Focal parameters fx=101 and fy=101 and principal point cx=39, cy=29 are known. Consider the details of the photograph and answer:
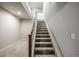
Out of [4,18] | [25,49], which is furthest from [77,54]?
[4,18]

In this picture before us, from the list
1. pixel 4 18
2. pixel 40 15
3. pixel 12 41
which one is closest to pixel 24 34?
pixel 12 41

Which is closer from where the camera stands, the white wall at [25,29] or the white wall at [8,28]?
the white wall at [8,28]

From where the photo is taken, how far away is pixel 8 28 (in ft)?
10.2

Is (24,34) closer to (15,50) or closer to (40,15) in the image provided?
(15,50)

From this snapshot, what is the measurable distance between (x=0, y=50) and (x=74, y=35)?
1.86 m

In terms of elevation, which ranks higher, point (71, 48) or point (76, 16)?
point (76, 16)

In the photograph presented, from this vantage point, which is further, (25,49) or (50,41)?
(50,41)

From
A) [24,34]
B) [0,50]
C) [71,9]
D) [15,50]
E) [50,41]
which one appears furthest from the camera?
[50,41]

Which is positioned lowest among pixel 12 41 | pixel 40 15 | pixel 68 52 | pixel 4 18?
pixel 68 52

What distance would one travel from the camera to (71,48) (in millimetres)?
2207

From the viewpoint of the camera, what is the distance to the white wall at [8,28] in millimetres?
2841

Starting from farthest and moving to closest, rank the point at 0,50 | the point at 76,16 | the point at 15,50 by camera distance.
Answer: the point at 15,50
the point at 0,50
the point at 76,16

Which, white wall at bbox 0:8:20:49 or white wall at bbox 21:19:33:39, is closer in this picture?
white wall at bbox 0:8:20:49

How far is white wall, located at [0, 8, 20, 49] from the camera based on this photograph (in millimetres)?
2841
